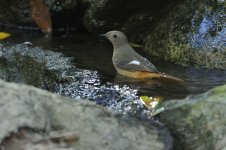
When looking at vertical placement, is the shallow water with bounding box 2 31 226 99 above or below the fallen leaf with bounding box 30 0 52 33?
below

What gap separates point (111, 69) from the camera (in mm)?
7477

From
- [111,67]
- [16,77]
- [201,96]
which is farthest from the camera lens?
[111,67]

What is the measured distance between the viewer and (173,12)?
27.5ft

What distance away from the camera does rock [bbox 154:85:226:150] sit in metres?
4.00

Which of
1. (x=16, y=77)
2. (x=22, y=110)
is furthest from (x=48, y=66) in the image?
(x=22, y=110)

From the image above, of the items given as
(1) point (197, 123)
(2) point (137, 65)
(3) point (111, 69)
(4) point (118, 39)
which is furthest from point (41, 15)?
(1) point (197, 123)

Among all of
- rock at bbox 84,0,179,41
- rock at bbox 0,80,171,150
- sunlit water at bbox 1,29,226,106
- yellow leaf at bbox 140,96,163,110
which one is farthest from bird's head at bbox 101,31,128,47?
rock at bbox 0,80,171,150

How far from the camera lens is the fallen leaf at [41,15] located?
9.43 metres

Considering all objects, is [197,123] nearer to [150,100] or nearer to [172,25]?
[150,100]

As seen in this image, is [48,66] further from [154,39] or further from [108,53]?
[154,39]

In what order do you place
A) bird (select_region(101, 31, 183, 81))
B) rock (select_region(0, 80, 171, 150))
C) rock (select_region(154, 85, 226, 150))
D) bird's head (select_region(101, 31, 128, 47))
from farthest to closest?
1. bird's head (select_region(101, 31, 128, 47))
2. bird (select_region(101, 31, 183, 81))
3. rock (select_region(154, 85, 226, 150))
4. rock (select_region(0, 80, 171, 150))

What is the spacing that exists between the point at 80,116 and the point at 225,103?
130cm

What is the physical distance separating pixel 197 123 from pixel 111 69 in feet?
11.6

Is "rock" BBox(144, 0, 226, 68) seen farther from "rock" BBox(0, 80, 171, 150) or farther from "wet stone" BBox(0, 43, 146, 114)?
"rock" BBox(0, 80, 171, 150)
